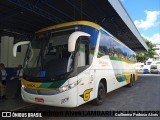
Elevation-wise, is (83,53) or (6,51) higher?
(6,51)

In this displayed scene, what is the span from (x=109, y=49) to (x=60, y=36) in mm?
3482

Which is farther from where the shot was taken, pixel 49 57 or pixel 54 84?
pixel 49 57

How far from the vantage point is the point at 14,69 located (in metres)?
18.2

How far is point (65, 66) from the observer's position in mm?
6797

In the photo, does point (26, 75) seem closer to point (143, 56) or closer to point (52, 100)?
point (52, 100)

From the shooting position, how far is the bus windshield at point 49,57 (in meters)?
6.86

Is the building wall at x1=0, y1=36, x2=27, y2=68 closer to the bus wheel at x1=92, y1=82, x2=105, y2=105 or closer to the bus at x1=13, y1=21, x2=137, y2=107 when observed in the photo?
the bus at x1=13, y1=21, x2=137, y2=107

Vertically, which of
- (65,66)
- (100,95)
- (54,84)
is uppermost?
(65,66)

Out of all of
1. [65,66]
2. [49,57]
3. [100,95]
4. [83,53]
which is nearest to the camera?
[65,66]

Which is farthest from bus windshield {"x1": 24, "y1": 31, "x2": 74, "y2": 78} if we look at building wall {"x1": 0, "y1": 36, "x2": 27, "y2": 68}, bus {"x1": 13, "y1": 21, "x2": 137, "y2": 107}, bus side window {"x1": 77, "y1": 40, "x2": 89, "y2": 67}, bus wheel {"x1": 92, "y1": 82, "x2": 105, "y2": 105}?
building wall {"x1": 0, "y1": 36, "x2": 27, "y2": 68}

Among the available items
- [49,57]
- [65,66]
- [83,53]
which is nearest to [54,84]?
[65,66]

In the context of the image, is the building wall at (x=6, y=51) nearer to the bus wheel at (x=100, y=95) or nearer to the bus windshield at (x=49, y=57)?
the bus windshield at (x=49, y=57)

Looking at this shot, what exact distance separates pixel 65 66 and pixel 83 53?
3.13 ft

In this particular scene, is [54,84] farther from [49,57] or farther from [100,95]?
[100,95]
